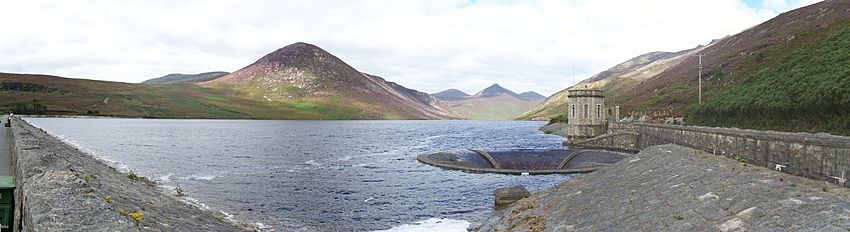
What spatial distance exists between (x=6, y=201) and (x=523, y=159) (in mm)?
60730

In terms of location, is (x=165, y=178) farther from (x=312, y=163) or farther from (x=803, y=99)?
(x=803, y=99)

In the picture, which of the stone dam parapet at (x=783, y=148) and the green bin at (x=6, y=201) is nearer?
the green bin at (x=6, y=201)

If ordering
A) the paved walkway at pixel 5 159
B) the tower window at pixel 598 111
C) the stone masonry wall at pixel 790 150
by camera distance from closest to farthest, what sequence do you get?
the stone masonry wall at pixel 790 150 → the paved walkway at pixel 5 159 → the tower window at pixel 598 111

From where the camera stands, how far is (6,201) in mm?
14523

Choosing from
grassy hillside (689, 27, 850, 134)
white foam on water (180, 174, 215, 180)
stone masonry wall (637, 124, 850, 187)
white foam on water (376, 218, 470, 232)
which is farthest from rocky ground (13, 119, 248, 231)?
grassy hillside (689, 27, 850, 134)

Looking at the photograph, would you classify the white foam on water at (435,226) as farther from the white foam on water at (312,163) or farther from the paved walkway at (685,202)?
the white foam on water at (312,163)

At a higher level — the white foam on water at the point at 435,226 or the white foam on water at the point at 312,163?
the white foam on water at the point at 435,226

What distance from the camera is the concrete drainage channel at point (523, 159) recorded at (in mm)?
61347

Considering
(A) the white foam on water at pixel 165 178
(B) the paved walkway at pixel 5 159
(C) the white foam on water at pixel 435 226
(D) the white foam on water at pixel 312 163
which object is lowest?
(D) the white foam on water at pixel 312 163

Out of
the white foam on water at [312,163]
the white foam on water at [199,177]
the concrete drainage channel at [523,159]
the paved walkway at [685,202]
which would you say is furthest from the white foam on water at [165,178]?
the paved walkway at [685,202]

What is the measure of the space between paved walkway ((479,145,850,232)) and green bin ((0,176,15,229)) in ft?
66.9

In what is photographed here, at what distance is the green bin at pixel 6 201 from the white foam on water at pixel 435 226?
17938 millimetres

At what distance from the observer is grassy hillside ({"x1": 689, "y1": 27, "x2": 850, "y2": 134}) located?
42531 millimetres

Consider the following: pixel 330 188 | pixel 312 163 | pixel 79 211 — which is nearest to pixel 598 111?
pixel 312 163
